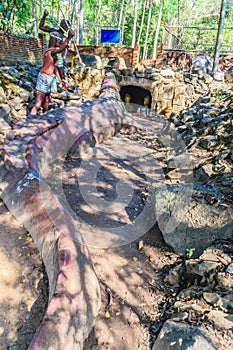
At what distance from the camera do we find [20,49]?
10.1m

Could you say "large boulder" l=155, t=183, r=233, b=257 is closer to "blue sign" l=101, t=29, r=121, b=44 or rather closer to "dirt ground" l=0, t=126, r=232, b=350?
"dirt ground" l=0, t=126, r=232, b=350

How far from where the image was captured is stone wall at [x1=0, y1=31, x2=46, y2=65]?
9.37 metres

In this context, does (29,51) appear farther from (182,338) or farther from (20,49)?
(182,338)

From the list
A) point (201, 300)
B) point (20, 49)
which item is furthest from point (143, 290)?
point (20, 49)

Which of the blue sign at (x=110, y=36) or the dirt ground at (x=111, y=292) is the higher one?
the blue sign at (x=110, y=36)

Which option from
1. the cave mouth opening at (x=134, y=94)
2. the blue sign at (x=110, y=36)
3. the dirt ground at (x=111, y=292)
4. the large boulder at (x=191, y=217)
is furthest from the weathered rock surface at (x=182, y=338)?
the blue sign at (x=110, y=36)

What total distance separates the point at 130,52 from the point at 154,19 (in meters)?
23.9

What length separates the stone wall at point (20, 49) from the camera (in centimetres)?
937

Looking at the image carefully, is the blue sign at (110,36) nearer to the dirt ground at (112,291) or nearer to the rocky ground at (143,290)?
A: the rocky ground at (143,290)

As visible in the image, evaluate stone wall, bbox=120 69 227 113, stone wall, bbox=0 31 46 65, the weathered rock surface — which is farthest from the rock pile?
stone wall, bbox=120 69 227 113

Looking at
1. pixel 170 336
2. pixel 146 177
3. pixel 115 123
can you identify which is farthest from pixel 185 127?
pixel 170 336

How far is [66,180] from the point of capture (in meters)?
5.39

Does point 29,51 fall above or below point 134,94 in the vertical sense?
above

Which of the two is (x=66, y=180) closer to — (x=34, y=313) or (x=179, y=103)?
(x=34, y=313)
